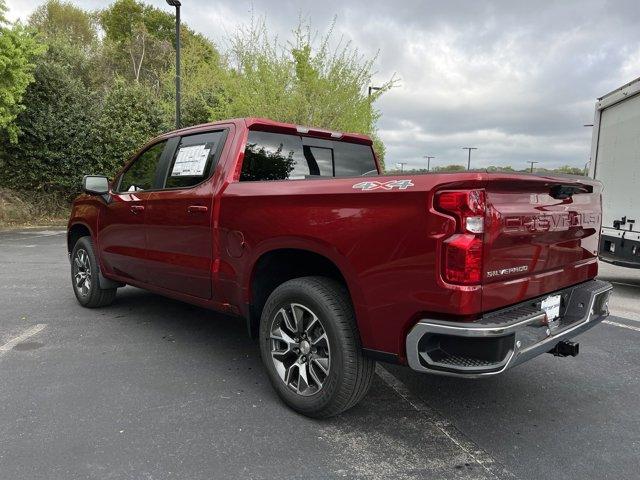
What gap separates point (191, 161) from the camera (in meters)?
4.02

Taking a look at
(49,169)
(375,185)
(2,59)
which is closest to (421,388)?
(375,185)

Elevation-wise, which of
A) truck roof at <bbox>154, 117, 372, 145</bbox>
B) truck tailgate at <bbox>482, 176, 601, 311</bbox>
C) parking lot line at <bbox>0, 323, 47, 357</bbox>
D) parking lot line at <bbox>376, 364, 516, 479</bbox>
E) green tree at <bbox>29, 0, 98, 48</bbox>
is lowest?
parking lot line at <bbox>376, 364, 516, 479</bbox>

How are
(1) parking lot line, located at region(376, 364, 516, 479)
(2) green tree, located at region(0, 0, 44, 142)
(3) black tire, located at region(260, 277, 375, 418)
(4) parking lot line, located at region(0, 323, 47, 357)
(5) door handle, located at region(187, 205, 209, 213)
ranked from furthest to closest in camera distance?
(2) green tree, located at region(0, 0, 44, 142) < (4) parking lot line, located at region(0, 323, 47, 357) < (5) door handle, located at region(187, 205, 209, 213) < (3) black tire, located at region(260, 277, 375, 418) < (1) parking lot line, located at region(376, 364, 516, 479)

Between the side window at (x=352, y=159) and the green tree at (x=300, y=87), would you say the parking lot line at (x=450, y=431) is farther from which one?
the green tree at (x=300, y=87)

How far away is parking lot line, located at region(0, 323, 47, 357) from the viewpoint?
418 centimetres

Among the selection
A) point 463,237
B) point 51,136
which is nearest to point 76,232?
point 463,237

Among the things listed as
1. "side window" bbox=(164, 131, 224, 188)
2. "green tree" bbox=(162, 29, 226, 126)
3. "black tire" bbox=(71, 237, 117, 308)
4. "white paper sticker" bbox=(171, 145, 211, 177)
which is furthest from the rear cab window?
"green tree" bbox=(162, 29, 226, 126)

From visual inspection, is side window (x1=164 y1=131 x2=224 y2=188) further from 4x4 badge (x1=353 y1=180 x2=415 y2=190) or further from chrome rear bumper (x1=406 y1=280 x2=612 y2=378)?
chrome rear bumper (x1=406 y1=280 x2=612 y2=378)

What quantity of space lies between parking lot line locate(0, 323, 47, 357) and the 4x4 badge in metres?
3.39

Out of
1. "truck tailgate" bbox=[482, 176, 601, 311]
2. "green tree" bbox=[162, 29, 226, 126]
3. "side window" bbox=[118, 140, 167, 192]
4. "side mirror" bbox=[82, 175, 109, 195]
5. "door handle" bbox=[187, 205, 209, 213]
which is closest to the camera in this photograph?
"truck tailgate" bbox=[482, 176, 601, 311]

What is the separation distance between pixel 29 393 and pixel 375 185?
2.71 m

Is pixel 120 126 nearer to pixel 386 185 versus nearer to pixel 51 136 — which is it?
pixel 51 136

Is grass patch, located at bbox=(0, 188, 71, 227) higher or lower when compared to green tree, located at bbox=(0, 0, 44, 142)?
lower

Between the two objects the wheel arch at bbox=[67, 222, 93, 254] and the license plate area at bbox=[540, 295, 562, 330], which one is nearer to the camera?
the license plate area at bbox=[540, 295, 562, 330]
